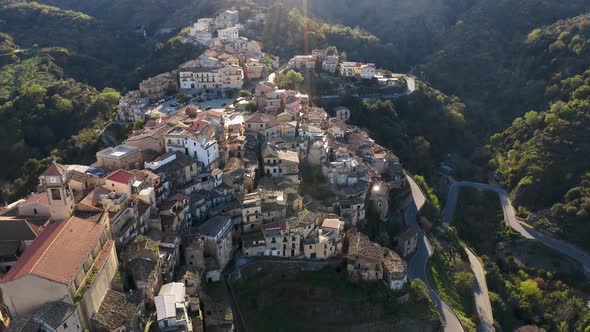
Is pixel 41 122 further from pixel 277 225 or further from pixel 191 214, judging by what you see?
pixel 277 225

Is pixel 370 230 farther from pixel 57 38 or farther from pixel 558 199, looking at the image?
pixel 57 38

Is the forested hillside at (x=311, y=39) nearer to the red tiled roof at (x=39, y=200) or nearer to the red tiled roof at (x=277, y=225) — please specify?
the red tiled roof at (x=277, y=225)

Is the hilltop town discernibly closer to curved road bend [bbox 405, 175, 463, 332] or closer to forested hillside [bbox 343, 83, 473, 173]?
curved road bend [bbox 405, 175, 463, 332]

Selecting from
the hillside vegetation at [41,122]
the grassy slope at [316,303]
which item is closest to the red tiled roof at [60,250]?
the grassy slope at [316,303]

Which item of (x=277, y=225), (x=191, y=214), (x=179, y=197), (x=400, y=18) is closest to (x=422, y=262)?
(x=277, y=225)

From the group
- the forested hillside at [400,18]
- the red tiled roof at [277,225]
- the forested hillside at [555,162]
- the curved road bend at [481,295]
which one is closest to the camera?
the red tiled roof at [277,225]

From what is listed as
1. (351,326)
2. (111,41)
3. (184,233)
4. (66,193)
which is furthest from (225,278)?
(111,41)
